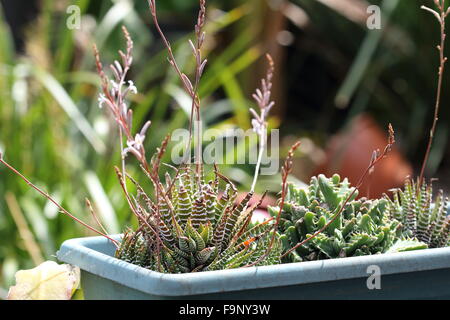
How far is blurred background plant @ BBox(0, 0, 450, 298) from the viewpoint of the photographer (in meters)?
2.85

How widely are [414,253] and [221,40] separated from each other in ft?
12.3

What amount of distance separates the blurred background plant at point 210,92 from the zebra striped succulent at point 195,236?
1395 mm

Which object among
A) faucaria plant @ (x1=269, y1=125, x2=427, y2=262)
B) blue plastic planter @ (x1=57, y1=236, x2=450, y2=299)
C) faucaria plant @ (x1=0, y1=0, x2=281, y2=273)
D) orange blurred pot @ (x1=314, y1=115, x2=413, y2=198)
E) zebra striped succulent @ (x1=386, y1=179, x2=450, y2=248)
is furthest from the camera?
orange blurred pot @ (x1=314, y1=115, x2=413, y2=198)

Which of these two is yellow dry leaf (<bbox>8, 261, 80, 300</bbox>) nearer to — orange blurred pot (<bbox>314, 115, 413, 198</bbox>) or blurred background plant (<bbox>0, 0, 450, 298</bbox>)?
blurred background plant (<bbox>0, 0, 450, 298</bbox>)

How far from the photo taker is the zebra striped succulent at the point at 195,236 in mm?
1055

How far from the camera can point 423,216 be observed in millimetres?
1306

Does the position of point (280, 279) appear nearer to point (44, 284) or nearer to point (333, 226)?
point (333, 226)

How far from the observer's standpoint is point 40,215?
2.72m

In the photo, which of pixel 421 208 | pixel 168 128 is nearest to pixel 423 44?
pixel 168 128

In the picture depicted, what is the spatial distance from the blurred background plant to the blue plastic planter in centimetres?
144

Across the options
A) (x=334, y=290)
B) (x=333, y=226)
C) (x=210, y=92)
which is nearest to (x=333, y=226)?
(x=333, y=226)

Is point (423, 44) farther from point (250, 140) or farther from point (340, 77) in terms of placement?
point (250, 140)

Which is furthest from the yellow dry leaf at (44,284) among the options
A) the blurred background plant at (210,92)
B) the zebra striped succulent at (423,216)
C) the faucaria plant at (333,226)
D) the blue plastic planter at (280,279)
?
the blurred background plant at (210,92)

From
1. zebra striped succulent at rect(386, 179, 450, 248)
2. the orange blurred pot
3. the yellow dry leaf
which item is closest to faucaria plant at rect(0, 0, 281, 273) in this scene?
the yellow dry leaf
